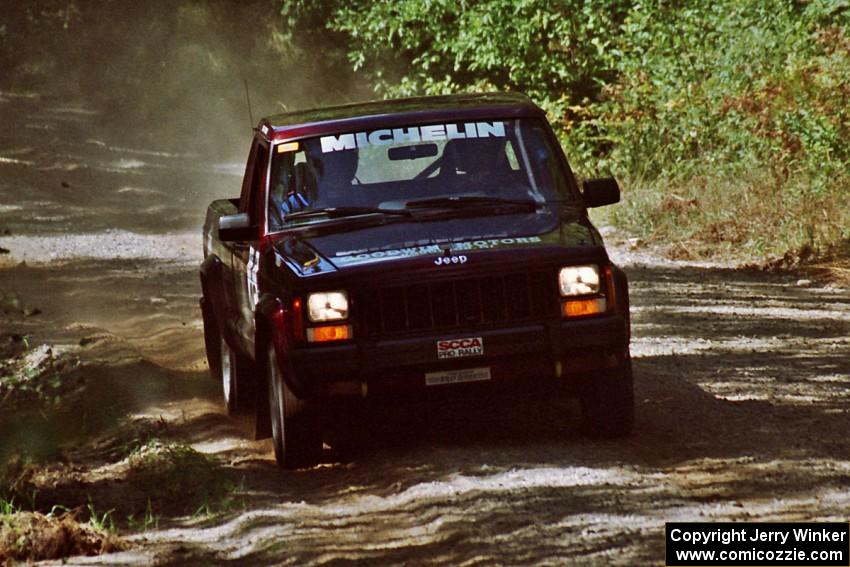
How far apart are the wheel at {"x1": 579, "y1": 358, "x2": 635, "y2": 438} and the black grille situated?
521 millimetres

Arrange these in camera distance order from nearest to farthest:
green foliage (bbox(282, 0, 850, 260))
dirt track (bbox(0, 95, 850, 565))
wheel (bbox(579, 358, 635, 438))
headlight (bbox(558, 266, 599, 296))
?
1. dirt track (bbox(0, 95, 850, 565))
2. headlight (bbox(558, 266, 599, 296))
3. wheel (bbox(579, 358, 635, 438))
4. green foliage (bbox(282, 0, 850, 260))

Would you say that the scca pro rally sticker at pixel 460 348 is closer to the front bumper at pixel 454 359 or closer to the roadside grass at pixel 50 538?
the front bumper at pixel 454 359

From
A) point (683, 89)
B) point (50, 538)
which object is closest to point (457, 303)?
point (50, 538)

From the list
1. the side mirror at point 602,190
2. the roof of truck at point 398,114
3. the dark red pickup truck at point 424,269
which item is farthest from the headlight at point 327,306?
the side mirror at point 602,190

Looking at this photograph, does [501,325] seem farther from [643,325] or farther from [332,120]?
[643,325]

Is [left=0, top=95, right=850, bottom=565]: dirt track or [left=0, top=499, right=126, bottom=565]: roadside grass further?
[left=0, top=499, right=126, bottom=565]: roadside grass

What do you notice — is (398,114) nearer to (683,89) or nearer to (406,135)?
(406,135)

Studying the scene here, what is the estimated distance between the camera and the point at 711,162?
17797 millimetres

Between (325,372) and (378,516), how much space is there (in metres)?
0.83

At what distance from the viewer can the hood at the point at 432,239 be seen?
7.33 m

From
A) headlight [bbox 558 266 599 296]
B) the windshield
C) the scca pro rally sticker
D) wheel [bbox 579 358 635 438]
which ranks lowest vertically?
wheel [bbox 579 358 635 438]

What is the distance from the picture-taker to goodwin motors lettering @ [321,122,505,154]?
8305 millimetres

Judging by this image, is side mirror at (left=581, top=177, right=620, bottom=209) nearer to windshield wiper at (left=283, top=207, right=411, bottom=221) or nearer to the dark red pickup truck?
the dark red pickup truck

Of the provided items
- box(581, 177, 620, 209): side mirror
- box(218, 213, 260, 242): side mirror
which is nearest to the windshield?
box(218, 213, 260, 242): side mirror
